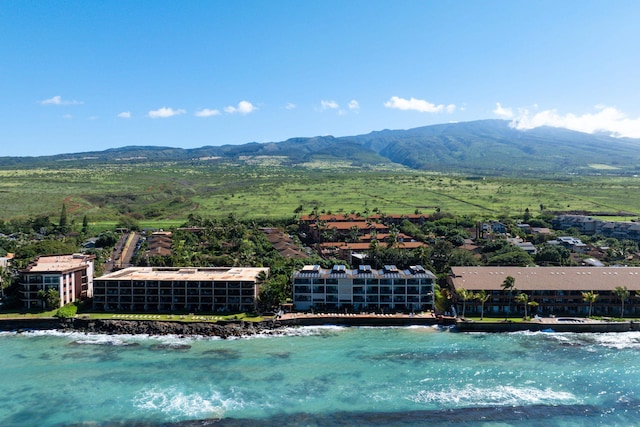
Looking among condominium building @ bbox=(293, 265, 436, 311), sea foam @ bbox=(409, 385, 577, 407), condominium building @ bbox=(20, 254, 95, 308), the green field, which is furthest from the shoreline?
the green field

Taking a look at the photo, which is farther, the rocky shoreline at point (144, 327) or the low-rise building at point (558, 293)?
the low-rise building at point (558, 293)

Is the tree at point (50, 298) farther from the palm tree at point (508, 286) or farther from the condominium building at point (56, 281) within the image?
the palm tree at point (508, 286)

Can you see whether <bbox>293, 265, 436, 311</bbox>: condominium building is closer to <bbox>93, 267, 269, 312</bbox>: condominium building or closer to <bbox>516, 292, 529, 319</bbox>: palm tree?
<bbox>93, 267, 269, 312</bbox>: condominium building

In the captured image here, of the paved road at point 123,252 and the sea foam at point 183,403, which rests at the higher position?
the paved road at point 123,252

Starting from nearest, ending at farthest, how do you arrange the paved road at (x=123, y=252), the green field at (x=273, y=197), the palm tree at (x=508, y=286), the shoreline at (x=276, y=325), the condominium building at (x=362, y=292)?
the shoreline at (x=276, y=325) → the palm tree at (x=508, y=286) → the condominium building at (x=362, y=292) → the paved road at (x=123, y=252) → the green field at (x=273, y=197)

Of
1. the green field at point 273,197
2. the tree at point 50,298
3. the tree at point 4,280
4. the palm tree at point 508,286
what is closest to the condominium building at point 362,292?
the palm tree at point 508,286

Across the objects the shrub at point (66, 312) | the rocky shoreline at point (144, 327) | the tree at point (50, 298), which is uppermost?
the tree at point (50, 298)
